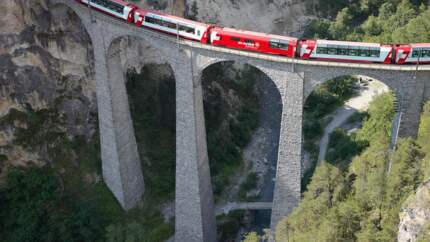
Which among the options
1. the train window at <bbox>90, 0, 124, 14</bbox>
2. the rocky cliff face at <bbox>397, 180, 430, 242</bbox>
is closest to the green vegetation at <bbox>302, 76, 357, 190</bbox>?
the train window at <bbox>90, 0, 124, 14</bbox>

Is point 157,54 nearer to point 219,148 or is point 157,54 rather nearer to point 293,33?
point 219,148

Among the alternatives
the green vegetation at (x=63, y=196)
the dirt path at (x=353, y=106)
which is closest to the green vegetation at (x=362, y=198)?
the dirt path at (x=353, y=106)

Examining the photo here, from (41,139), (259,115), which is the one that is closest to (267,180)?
(259,115)

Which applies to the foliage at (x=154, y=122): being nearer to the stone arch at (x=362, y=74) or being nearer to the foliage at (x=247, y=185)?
the foliage at (x=247, y=185)

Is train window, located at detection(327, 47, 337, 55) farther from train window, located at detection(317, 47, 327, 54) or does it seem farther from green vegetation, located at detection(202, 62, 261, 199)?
green vegetation, located at detection(202, 62, 261, 199)

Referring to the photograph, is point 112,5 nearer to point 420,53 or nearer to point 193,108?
point 193,108
